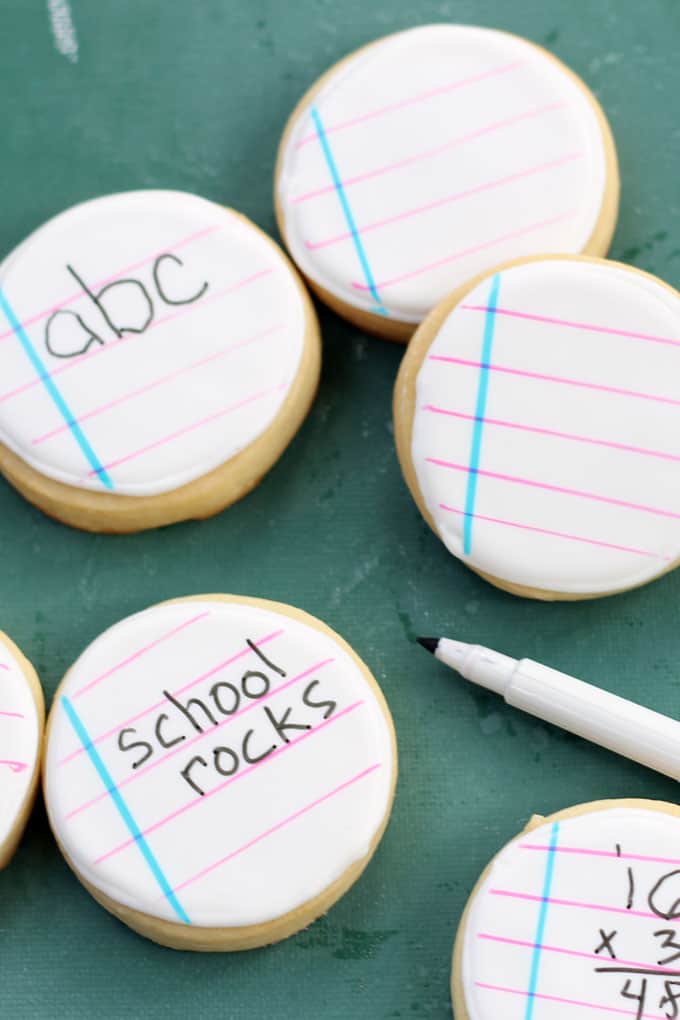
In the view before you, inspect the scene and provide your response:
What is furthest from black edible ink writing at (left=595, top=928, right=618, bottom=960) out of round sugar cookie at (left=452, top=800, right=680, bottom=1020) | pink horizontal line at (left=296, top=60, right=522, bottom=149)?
pink horizontal line at (left=296, top=60, right=522, bottom=149)

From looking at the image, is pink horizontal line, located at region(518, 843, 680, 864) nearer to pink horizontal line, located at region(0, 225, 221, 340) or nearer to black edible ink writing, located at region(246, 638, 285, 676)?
black edible ink writing, located at region(246, 638, 285, 676)

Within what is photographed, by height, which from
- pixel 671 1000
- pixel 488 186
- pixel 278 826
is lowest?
pixel 671 1000

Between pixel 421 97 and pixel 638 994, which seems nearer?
pixel 638 994

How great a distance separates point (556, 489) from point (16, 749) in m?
0.31

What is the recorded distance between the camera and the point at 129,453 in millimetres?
658

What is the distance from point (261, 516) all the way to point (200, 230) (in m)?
0.16

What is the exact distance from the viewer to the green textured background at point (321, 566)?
638 mm

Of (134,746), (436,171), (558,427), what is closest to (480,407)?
(558,427)

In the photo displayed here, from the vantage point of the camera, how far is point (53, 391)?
0.67m

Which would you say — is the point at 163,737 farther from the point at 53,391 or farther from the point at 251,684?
the point at 53,391

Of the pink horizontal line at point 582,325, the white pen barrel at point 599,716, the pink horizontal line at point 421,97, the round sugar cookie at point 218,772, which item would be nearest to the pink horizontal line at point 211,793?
the round sugar cookie at point 218,772

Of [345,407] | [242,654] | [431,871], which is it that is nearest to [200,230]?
[345,407]

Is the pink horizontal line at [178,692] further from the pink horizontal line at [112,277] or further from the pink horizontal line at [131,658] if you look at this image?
the pink horizontal line at [112,277]

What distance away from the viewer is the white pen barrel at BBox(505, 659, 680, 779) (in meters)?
0.63
